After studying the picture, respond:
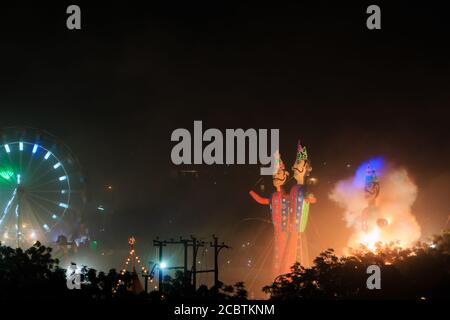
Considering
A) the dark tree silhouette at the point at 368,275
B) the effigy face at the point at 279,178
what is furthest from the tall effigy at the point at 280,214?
the dark tree silhouette at the point at 368,275

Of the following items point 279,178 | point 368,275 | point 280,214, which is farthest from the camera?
point 280,214

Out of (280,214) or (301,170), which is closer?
(301,170)

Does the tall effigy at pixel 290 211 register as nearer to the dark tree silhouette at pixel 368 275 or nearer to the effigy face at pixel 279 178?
the effigy face at pixel 279 178

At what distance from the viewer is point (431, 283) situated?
28328 mm

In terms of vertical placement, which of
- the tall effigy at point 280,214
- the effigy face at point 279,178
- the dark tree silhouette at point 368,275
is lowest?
the dark tree silhouette at point 368,275

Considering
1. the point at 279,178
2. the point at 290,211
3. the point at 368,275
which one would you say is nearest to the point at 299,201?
the point at 290,211

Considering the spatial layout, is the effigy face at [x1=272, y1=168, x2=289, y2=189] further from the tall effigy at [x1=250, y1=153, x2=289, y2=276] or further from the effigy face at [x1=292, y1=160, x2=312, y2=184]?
the effigy face at [x1=292, y1=160, x2=312, y2=184]

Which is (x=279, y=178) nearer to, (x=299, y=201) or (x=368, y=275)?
(x=299, y=201)

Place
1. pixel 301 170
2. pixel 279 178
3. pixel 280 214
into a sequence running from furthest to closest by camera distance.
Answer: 1. pixel 280 214
2. pixel 279 178
3. pixel 301 170
